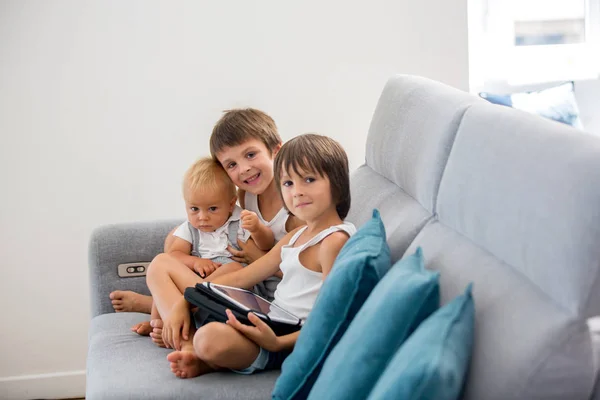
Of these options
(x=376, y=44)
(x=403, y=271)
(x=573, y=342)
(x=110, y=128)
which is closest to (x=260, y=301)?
(x=403, y=271)

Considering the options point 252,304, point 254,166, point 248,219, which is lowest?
point 252,304

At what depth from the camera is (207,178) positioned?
2217 mm

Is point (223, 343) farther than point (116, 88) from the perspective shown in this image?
No

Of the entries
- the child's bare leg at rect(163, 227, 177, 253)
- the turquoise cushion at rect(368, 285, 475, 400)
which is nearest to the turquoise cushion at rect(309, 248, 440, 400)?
the turquoise cushion at rect(368, 285, 475, 400)

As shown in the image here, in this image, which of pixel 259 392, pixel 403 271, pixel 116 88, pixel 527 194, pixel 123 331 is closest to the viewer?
pixel 527 194

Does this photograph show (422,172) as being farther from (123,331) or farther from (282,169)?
(123,331)

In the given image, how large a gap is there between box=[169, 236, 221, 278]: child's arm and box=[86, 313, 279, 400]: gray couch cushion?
0.27 meters

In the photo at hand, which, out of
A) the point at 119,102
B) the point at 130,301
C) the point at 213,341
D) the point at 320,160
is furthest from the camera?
the point at 119,102

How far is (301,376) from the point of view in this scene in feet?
4.76

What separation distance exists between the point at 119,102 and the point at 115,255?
0.80m

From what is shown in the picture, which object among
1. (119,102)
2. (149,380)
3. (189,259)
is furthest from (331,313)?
(119,102)

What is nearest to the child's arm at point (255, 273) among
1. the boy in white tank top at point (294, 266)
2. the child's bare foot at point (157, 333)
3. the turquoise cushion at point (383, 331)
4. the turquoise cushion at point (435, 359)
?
the boy in white tank top at point (294, 266)

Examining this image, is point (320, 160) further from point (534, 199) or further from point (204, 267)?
point (534, 199)

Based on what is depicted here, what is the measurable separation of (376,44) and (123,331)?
5.40 ft
